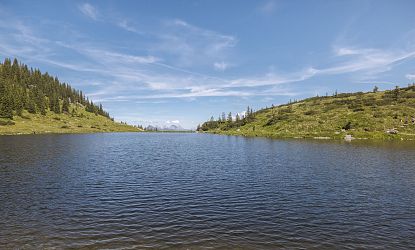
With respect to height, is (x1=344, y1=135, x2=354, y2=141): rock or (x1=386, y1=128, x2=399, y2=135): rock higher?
(x1=386, y1=128, x2=399, y2=135): rock

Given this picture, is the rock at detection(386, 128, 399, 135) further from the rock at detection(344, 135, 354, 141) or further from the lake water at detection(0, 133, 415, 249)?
the lake water at detection(0, 133, 415, 249)

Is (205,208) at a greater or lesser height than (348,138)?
lesser

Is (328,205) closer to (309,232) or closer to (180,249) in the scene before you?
(309,232)

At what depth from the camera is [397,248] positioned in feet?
63.6

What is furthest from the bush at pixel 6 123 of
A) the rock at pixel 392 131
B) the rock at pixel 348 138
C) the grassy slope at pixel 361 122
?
the rock at pixel 392 131

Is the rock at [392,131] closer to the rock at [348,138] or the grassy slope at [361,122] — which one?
the grassy slope at [361,122]

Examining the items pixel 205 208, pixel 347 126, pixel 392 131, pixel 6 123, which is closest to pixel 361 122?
pixel 347 126

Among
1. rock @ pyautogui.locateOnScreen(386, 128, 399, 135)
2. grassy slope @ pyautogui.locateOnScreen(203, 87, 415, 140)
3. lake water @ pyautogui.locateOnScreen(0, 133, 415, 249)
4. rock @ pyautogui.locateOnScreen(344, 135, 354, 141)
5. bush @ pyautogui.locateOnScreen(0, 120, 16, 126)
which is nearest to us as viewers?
lake water @ pyautogui.locateOnScreen(0, 133, 415, 249)

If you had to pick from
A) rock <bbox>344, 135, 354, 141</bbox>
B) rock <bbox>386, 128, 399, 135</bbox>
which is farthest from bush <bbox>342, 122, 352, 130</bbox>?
rock <bbox>344, 135, 354, 141</bbox>

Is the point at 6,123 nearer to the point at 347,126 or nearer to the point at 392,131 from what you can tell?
the point at 347,126

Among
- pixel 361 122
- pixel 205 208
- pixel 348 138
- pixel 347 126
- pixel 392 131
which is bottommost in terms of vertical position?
pixel 205 208

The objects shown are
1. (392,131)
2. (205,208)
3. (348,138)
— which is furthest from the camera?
(392,131)

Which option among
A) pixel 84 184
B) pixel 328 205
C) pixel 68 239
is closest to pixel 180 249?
pixel 68 239

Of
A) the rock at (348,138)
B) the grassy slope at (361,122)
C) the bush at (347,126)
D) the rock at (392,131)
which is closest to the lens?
the rock at (348,138)
